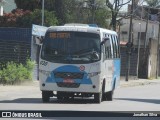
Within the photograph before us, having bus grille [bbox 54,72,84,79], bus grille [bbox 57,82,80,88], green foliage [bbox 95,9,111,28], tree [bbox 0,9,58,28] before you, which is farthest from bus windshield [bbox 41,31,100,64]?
green foliage [bbox 95,9,111,28]

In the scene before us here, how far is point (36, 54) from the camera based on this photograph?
1355 inches

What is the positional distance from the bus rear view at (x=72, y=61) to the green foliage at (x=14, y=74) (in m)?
9.20

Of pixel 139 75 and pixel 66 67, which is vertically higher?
pixel 66 67

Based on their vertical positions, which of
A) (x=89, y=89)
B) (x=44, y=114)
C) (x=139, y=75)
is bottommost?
(x=139, y=75)

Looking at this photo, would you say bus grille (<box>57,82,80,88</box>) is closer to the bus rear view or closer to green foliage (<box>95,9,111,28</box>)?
the bus rear view

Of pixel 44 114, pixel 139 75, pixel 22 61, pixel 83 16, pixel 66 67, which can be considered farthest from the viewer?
pixel 139 75

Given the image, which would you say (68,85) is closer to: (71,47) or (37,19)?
(71,47)

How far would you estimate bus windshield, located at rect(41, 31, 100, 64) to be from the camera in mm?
19453

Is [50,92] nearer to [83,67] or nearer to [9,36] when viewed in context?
[83,67]

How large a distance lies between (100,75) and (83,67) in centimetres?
73

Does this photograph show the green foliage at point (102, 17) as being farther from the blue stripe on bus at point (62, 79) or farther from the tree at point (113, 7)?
the blue stripe on bus at point (62, 79)

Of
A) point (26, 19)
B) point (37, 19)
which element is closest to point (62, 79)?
point (37, 19)

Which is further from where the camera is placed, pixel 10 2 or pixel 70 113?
pixel 10 2

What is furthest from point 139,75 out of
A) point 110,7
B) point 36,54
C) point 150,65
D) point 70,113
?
point 70,113
